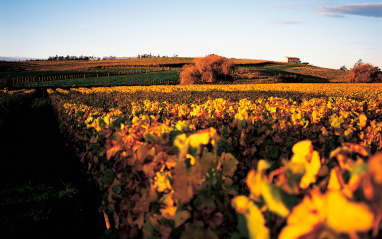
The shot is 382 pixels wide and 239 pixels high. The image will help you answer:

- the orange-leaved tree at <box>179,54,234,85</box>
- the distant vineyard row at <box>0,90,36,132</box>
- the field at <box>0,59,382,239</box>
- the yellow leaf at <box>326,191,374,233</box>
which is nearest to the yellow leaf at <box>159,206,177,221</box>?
the field at <box>0,59,382,239</box>

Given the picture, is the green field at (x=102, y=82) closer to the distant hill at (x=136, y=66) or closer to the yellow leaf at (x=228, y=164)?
the distant hill at (x=136, y=66)

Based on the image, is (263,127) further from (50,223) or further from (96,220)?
(50,223)

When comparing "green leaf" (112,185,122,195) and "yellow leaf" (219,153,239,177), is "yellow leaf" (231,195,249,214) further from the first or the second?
"green leaf" (112,185,122,195)

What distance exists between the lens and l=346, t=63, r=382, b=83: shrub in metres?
59.2

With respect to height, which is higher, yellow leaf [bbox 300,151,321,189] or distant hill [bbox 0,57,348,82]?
distant hill [bbox 0,57,348,82]

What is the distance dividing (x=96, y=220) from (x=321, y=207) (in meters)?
5.13

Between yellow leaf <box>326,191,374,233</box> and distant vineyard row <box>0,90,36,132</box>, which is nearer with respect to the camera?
yellow leaf <box>326,191,374,233</box>

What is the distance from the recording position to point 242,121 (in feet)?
12.7

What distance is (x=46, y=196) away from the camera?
19.1 ft

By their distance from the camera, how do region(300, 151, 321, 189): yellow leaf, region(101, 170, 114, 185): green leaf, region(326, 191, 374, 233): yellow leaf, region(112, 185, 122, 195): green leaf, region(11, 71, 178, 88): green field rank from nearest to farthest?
region(326, 191, 374, 233): yellow leaf, region(300, 151, 321, 189): yellow leaf, region(112, 185, 122, 195): green leaf, region(101, 170, 114, 185): green leaf, region(11, 71, 178, 88): green field

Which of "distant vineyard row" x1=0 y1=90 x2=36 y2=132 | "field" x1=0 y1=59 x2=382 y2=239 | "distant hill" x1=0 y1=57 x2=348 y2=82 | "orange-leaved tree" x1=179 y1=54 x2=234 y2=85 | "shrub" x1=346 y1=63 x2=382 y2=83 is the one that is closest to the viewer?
"field" x1=0 y1=59 x2=382 y2=239

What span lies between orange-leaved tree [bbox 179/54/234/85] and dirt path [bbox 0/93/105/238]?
4133 cm

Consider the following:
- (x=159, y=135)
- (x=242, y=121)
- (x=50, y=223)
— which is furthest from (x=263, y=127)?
(x=50, y=223)

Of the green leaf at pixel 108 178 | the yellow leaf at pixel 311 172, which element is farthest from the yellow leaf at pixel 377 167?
the green leaf at pixel 108 178
